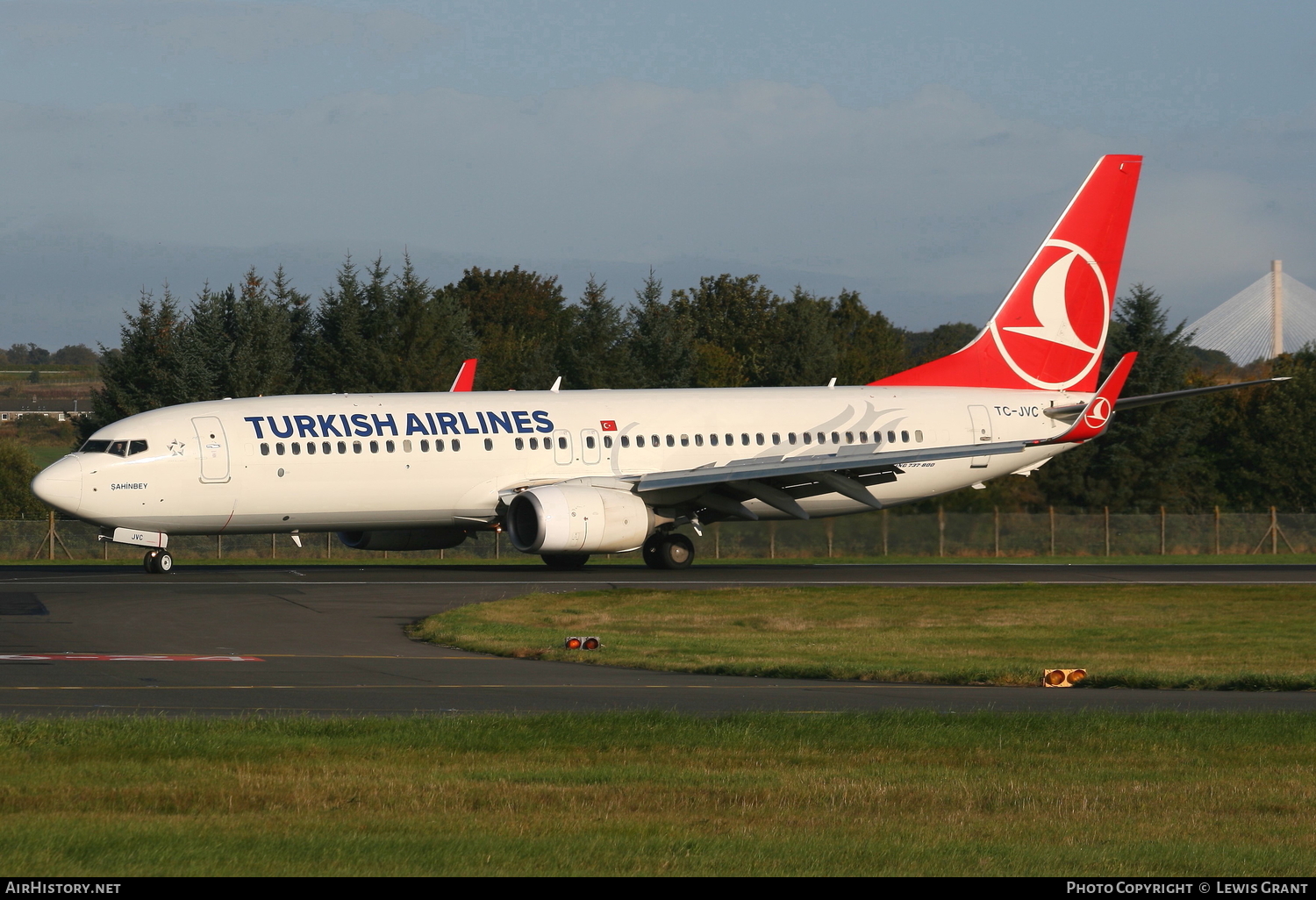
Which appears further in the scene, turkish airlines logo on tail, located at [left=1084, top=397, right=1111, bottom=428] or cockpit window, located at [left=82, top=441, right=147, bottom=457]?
turkish airlines logo on tail, located at [left=1084, top=397, right=1111, bottom=428]

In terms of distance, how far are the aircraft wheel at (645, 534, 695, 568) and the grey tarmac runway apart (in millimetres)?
3102

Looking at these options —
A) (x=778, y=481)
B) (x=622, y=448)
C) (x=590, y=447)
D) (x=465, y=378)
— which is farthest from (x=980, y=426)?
(x=465, y=378)

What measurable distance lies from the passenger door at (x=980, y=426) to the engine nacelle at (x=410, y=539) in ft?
40.8

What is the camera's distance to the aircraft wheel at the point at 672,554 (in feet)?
115

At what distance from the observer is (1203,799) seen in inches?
407

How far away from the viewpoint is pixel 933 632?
24.0 meters

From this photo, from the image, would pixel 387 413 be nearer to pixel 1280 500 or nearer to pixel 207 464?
pixel 207 464

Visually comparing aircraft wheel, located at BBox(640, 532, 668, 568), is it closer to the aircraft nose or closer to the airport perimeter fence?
the airport perimeter fence

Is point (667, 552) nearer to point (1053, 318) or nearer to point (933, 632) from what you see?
point (933, 632)

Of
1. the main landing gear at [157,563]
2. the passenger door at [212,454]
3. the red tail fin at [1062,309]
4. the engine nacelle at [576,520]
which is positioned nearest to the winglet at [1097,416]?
the red tail fin at [1062,309]

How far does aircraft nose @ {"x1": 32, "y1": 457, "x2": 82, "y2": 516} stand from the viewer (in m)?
30.8

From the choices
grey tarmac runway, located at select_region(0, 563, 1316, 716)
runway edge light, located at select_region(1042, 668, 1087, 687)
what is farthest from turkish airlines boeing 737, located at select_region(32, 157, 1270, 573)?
runway edge light, located at select_region(1042, 668, 1087, 687)
